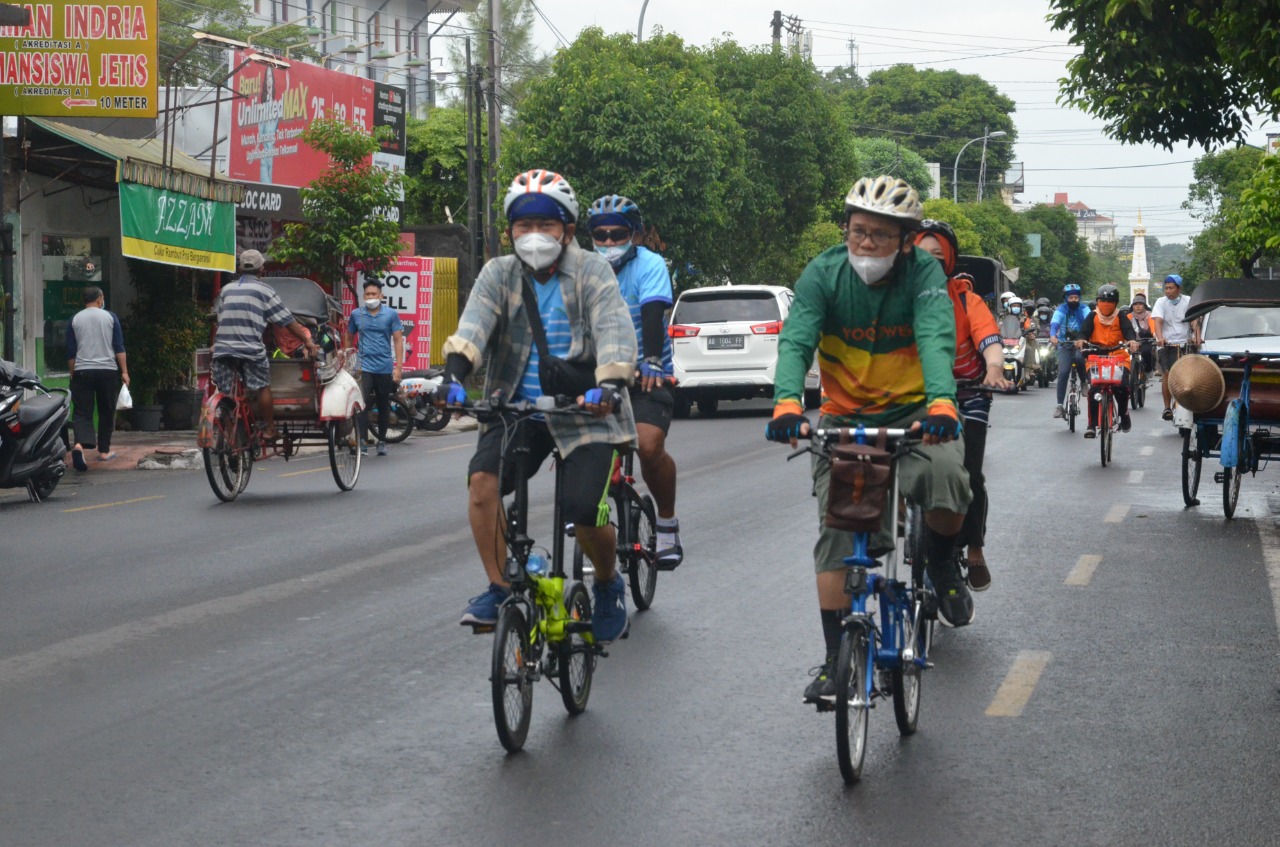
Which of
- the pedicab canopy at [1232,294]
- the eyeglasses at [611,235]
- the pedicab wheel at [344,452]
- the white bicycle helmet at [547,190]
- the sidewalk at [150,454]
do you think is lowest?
the sidewalk at [150,454]

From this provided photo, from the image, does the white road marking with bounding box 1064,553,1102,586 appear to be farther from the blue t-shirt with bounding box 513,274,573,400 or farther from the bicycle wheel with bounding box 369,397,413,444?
the bicycle wheel with bounding box 369,397,413,444

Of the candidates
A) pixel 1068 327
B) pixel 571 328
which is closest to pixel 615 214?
pixel 571 328

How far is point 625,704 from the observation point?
659cm

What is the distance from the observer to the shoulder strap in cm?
619

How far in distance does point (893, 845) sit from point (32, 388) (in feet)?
37.3

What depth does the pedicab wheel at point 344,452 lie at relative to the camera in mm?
14562

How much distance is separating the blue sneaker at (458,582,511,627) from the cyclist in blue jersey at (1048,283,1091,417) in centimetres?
1411

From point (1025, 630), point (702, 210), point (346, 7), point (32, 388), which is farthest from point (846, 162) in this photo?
point (1025, 630)

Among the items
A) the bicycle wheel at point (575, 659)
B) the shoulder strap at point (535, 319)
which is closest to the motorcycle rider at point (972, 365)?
the shoulder strap at point (535, 319)

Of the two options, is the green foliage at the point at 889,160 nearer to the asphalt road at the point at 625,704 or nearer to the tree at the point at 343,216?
the tree at the point at 343,216

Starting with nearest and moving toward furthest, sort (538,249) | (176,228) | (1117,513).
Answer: (538,249), (1117,513), (176,228)

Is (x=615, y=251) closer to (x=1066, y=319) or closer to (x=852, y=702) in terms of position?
(x=852, y=702)

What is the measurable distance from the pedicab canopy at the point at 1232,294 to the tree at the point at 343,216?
12344 mm

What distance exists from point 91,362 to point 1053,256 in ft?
337
